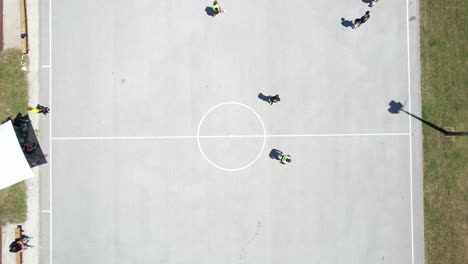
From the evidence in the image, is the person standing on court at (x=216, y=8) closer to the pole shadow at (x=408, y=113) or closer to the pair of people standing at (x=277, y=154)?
the pair of people standing at (x=277, y=154)

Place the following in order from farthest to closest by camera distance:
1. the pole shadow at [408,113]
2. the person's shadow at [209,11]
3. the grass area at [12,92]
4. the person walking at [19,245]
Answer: the pole shadow at [408,113], the person's shadow at [209,11], the grass area at [12,92], the person walking at [19,245]

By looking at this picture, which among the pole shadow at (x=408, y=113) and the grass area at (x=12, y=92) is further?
the pole shadow at (x=408, y=113)

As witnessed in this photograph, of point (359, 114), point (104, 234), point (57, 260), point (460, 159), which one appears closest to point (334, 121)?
point (359, 114)

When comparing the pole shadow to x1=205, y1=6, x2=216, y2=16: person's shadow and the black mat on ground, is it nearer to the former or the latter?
x1=205, y1=6, x2=216, y2=16: person's shadow

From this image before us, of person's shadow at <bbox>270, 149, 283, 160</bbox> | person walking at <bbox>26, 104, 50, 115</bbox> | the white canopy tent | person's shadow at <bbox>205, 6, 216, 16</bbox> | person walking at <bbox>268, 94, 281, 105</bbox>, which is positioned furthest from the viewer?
person's shadow at <bbox>205, 6, 216, 16</bbox>

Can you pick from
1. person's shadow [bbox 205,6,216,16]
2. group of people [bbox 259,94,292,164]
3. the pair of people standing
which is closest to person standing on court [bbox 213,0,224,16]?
person's shadow [bbox 205,6,216,16]

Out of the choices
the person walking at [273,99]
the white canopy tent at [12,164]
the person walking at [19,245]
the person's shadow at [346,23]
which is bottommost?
the person walking at [19,245]

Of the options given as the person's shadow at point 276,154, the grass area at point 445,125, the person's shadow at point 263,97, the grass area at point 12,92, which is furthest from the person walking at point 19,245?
the grass area at point 445,125
